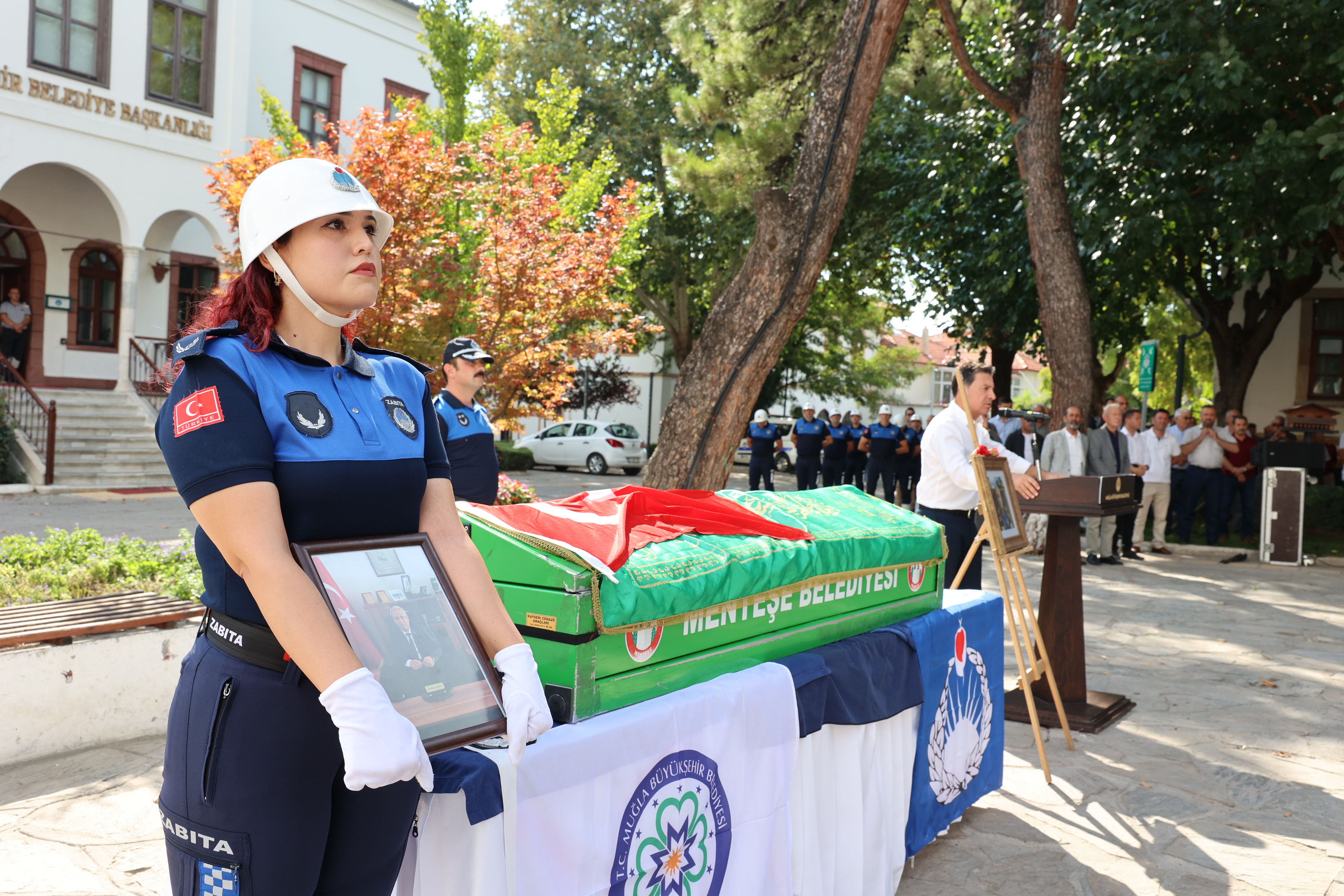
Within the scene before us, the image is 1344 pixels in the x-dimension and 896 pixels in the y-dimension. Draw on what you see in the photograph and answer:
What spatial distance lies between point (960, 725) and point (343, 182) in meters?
3.53

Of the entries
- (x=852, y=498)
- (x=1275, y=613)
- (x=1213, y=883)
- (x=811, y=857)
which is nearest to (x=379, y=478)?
(x=811, y=857)

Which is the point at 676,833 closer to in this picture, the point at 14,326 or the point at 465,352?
the point at 465,352

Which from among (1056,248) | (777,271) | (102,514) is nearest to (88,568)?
(777,271)

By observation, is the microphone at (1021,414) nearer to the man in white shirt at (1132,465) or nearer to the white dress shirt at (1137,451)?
the man in white shirt at (1132,465)

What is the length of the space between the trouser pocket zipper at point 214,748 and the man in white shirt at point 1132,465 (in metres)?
13.9

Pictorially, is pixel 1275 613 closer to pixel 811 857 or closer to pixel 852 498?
pixel 852 498

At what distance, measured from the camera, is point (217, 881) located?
1.75 metres

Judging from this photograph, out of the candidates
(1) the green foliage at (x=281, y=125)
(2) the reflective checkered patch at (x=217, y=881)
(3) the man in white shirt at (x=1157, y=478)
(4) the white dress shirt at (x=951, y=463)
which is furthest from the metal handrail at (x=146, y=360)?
(2) the reflective checkered patch at (x=217, y=881)

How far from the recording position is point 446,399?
18.6 feet

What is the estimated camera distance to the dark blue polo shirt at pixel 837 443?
21.4m

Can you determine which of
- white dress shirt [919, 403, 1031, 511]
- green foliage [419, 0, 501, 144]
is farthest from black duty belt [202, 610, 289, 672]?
green foliage [419, 0, 501, 144]

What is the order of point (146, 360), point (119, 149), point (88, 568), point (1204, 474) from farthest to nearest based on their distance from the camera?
point (146, 360) → point (119, 149) → point (1204, 474) → point (88, 568)

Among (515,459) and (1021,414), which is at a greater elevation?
(1021,414)

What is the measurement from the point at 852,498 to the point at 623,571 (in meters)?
1.92
